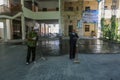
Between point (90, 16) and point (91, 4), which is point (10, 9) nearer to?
point (90, 16)

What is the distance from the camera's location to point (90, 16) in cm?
4197

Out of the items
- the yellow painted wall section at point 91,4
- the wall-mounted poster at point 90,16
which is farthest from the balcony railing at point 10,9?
the yellow painted wall section at point 91,4

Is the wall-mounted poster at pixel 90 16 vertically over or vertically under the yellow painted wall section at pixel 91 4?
under

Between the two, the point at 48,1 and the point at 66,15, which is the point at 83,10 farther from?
the point at 48,1

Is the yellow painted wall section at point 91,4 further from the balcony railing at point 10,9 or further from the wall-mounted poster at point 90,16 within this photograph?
the balcony railing at point 10,9

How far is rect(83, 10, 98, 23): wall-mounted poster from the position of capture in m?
41.0

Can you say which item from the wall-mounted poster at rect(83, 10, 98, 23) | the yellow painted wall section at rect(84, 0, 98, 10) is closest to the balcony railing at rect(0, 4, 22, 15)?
the wall-mounted poster at rect(83, 10, 98, 23)

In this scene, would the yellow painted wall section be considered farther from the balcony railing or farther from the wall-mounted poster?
the balcony railing

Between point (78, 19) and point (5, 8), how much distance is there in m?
20.7

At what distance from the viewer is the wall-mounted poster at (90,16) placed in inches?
1613

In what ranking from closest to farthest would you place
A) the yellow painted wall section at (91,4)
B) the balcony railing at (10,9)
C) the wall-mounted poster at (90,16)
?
the balcony railing at (10,9)
the wall-mounted poster at (90,16)
the yellow painted wall section at (91,4)

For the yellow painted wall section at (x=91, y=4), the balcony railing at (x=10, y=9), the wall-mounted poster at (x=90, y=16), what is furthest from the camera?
the yellow painted wall section at (x=91, y=4)

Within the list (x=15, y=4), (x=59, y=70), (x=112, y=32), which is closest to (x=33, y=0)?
(x=15, y=4)

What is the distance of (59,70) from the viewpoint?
831cm
